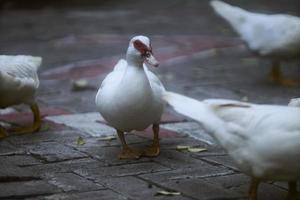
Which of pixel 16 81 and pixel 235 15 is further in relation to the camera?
pixel 235 15

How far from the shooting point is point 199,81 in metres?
7.93

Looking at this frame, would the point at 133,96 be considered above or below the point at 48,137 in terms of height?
above

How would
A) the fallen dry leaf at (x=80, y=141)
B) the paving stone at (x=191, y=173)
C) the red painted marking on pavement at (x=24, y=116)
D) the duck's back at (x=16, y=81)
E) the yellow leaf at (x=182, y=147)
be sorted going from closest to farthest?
the paving stone at (x=191, y=173) < the yellow leaf at (x=182, y=147) < the fallen dry leaf at (x=80, y=141) < the duck's back at (x=16, y=81) < the red painted marking on pavement at (x=24, y=116)

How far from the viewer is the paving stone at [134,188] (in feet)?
13.8

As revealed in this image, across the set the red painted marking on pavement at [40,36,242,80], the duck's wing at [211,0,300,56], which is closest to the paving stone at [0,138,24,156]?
the red painted marking on pavement at [40,36,242,80]

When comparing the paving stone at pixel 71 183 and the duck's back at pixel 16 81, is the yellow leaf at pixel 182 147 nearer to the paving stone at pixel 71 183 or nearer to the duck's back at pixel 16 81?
the paving stone at pixel 71 183

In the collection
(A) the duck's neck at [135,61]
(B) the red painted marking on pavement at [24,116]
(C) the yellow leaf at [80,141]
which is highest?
(A) the duck's neck at [135,61]

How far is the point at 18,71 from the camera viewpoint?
5734 millimetres

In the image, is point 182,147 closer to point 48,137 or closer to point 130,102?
point 130,102

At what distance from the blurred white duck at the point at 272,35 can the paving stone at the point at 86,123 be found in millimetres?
2292

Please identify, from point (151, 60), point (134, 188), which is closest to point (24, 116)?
point (151, 60)

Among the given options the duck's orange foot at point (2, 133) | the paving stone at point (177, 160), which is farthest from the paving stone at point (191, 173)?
the duck's orange foot at point (2, 133)

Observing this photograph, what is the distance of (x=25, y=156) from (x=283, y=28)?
12.2 feet

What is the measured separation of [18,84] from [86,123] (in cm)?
73
